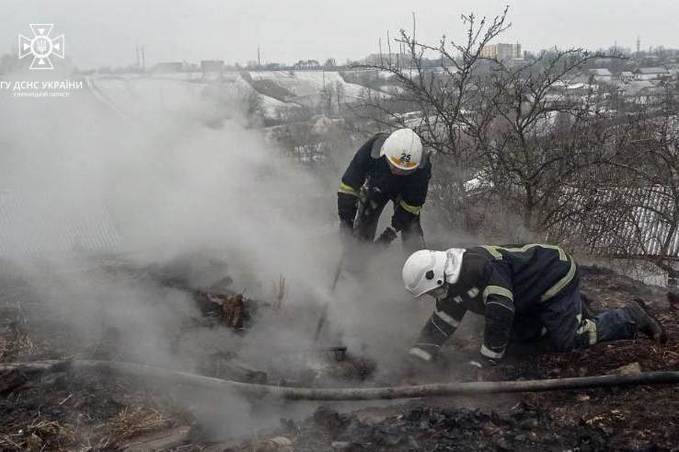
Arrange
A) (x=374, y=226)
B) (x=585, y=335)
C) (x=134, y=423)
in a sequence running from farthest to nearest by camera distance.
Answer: (x=374, y=226), (x=585, y=335), (x=134, y=423)

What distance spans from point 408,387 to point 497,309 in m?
0.99

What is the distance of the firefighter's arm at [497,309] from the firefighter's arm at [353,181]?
2.46m

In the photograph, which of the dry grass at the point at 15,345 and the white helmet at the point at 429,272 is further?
the dry grass at the point at 15,345

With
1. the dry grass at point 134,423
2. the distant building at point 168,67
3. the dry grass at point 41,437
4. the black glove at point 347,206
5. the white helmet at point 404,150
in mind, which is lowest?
the dry grass at point 134,423

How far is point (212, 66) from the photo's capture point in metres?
10.5

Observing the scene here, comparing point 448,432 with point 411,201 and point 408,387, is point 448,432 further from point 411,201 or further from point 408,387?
point 411,201

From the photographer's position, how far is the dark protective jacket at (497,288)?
461 cm

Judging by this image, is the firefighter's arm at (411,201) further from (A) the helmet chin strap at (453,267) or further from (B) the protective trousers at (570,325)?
(B) the protective trousers at (570,325)

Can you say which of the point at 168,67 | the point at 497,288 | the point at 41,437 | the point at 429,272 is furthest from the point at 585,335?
the point at 168,67

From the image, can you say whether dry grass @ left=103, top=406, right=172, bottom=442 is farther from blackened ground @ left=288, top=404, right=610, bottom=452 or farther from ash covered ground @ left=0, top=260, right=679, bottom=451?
blackened ground @ left=288, top=404, right=610, bottom=452

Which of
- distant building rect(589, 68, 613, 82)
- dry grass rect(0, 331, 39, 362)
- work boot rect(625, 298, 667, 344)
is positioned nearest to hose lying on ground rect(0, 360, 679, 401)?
dry grass rect(0, 331, 39, 362)

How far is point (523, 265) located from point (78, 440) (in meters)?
3.72

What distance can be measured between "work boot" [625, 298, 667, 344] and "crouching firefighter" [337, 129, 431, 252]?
2515mm

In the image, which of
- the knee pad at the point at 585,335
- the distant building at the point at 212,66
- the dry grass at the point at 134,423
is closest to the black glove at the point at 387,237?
the knee pad at the point at 585,335
